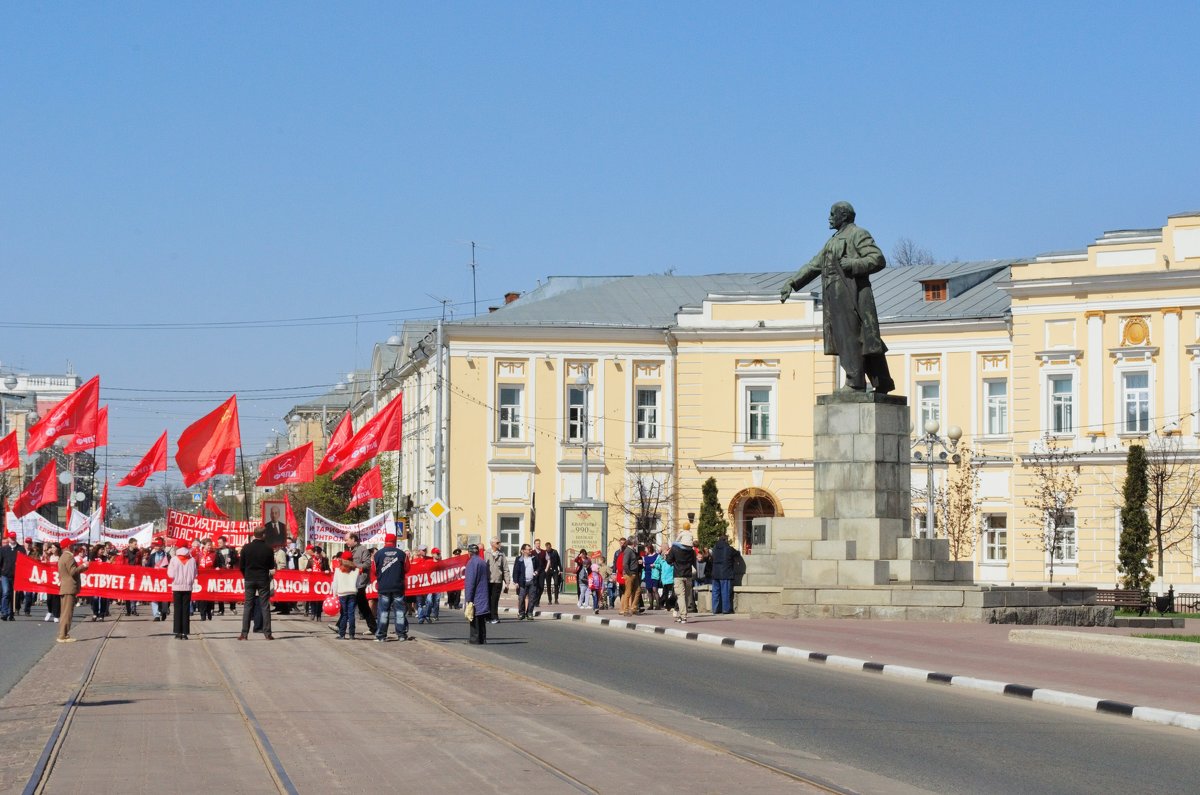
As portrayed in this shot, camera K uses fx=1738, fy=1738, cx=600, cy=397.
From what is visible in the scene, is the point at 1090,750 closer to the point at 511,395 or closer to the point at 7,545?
the point at 7,545

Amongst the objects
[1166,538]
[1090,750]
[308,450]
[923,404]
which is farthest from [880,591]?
[923,404]

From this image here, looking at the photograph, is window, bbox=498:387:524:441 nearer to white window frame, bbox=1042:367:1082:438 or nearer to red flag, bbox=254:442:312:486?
white window frame, bbox=1042:367:1082:438

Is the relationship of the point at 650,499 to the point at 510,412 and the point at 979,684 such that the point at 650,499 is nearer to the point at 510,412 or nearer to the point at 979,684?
the point at 510,412

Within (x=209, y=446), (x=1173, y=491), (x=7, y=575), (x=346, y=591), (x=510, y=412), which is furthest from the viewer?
(x=510, y=412)

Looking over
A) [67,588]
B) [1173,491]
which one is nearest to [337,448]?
[67,588]

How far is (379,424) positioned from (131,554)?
7.86m

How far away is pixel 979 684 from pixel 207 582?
16.7m

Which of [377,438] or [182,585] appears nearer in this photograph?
[182,585]

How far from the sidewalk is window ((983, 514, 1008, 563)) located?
2625 cm

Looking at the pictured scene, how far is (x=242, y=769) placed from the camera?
38.2 ft

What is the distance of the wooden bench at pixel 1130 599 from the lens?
129 ft

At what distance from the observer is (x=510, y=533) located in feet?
212

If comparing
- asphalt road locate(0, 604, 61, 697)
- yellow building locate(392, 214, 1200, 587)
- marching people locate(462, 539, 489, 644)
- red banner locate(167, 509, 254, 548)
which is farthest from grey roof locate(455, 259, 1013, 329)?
marching people locate(462, 539, 489, 644)

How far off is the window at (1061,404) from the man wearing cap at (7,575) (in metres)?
34.7
